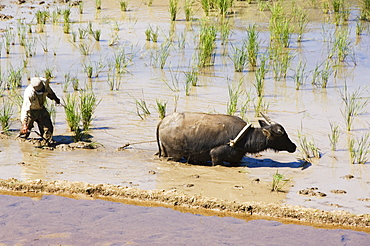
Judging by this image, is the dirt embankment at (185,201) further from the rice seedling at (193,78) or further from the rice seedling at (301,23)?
the rice seedling at (301,23)

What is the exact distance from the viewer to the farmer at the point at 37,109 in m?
7.46

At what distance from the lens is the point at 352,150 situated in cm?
682

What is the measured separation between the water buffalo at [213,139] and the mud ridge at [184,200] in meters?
1.02

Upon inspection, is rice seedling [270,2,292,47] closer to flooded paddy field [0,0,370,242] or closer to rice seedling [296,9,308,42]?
flooded paddy field [0,0,370,242]

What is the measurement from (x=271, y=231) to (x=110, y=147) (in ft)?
9.32

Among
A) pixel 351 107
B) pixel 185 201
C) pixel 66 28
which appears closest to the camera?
pixel 185 201

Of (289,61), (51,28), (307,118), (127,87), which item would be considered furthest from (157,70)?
(51,28)

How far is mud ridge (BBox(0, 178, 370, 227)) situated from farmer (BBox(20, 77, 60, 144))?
145 centimetres

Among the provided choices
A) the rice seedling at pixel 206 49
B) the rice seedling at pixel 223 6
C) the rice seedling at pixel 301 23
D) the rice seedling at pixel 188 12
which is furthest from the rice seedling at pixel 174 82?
the rice seedling at pixel 223 6

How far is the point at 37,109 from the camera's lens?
24.9 feet

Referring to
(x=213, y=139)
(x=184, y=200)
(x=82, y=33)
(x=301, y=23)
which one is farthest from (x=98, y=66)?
(x=184, y=200)

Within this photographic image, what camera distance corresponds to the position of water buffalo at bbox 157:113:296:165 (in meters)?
6.82

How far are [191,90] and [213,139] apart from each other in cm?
304

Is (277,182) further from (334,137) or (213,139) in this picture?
(334,137)
